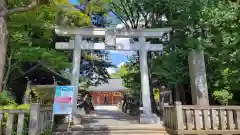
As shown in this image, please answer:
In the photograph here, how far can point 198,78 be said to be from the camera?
893 centimetres

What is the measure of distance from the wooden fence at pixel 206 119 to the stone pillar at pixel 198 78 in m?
1.84

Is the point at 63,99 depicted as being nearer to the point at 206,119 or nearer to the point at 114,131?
the point at 114,131

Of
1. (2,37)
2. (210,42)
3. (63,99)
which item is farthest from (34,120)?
(210,42)

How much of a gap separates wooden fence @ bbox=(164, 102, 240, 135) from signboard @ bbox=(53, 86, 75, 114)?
3.35m

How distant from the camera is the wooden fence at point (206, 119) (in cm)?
664

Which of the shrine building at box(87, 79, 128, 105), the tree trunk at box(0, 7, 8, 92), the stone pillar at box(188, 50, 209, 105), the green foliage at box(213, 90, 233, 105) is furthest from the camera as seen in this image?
the shrine building at box(87, 79, 128, 105)

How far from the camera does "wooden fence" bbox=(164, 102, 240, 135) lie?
664cm

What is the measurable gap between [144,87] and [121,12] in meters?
7.03

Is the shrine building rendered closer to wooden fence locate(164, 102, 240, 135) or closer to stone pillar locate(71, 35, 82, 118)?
stone pillar locate(71, 35, 82, 118)

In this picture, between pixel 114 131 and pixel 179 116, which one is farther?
pixel 114 131

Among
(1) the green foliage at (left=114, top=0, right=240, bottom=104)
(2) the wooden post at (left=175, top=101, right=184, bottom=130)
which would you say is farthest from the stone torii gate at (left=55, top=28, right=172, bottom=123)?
(2) the wooden post at (left=175, top=101, right=184, bottom=130)

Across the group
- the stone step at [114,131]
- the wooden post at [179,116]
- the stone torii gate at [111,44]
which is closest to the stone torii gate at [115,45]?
the stone torii gate at [111,44]

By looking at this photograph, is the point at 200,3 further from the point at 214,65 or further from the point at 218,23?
the point at 214,65

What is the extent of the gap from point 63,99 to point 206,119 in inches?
177
